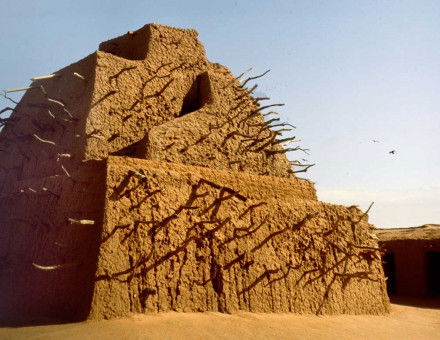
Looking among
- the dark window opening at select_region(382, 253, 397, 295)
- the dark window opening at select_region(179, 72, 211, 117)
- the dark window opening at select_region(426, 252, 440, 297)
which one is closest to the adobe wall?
the dark window opening at select_region(426, 252, 440, 297)

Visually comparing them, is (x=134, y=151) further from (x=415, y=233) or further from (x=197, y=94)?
(x=415, y=233)

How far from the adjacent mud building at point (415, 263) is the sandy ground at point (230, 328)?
717cm

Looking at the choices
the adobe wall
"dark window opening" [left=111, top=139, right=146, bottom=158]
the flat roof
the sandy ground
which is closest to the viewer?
the sandy ground

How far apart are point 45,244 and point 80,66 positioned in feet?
13.6

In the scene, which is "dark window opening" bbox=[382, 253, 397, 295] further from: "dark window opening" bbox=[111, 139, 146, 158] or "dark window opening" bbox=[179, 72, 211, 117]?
"dark window opening" bbox=[111, 139, 146, 158]

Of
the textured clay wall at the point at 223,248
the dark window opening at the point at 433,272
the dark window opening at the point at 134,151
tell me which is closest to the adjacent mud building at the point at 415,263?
the dark window opening at the point at 433,272

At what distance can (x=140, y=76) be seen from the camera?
8.83m

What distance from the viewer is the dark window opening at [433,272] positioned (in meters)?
14.6

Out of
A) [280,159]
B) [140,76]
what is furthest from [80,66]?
[280,159]

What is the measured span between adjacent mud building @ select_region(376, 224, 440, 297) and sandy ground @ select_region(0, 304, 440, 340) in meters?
7.17

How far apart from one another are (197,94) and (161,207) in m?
4.43

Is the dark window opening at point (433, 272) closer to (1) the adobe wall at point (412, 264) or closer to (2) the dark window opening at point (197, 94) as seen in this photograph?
(1) the adobe wall at point (412, 264)

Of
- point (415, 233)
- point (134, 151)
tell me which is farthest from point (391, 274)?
point (134, 151)

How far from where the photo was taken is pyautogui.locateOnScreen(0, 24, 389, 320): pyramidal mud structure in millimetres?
5820
